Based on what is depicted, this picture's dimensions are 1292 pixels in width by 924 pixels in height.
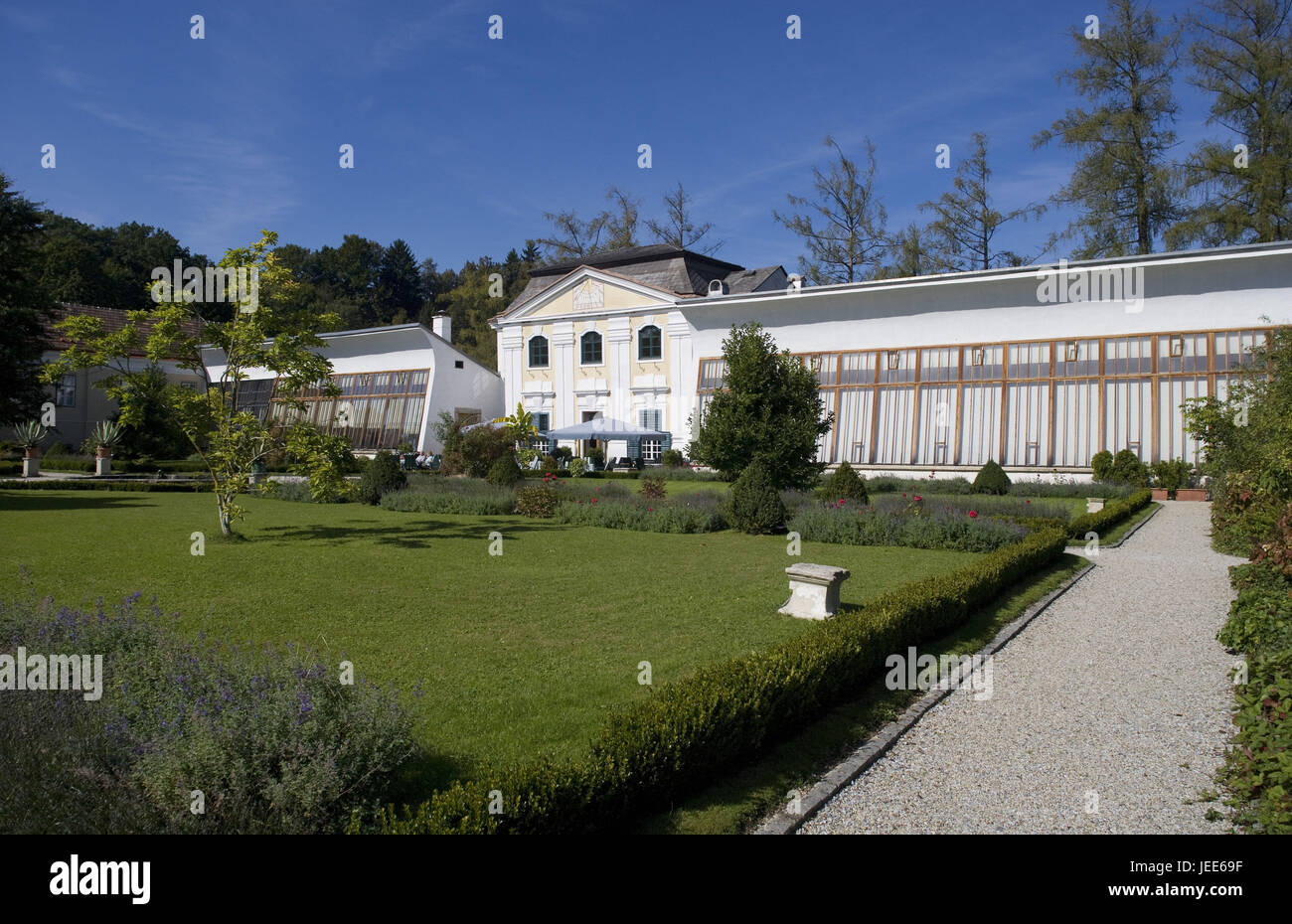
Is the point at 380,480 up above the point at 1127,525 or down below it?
above

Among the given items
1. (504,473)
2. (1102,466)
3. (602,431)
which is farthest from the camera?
(602,431)

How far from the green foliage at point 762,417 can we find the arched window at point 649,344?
19.5 meters

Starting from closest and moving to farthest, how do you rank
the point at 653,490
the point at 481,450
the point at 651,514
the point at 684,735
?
the point at 684,735 → the point at 651,514 → the point at 653,490 → the point at 481,450

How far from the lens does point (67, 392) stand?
39.3 meters

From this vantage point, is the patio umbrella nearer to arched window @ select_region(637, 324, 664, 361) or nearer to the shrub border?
arched window @ select_region(637, 324, 664, 361)

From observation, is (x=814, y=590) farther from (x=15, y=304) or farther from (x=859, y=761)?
(x=15, y=304)

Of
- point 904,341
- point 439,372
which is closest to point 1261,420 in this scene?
point 904,341

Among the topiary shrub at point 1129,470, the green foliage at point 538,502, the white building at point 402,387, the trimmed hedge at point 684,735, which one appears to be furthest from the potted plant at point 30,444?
the topiary shrub at point 1129,470

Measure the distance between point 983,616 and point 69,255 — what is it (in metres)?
54.7

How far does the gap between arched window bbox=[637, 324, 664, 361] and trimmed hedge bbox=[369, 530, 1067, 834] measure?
30401mm

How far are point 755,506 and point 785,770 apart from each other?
1046cm

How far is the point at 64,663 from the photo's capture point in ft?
16.6

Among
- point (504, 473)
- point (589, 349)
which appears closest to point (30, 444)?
point (504, 473)
